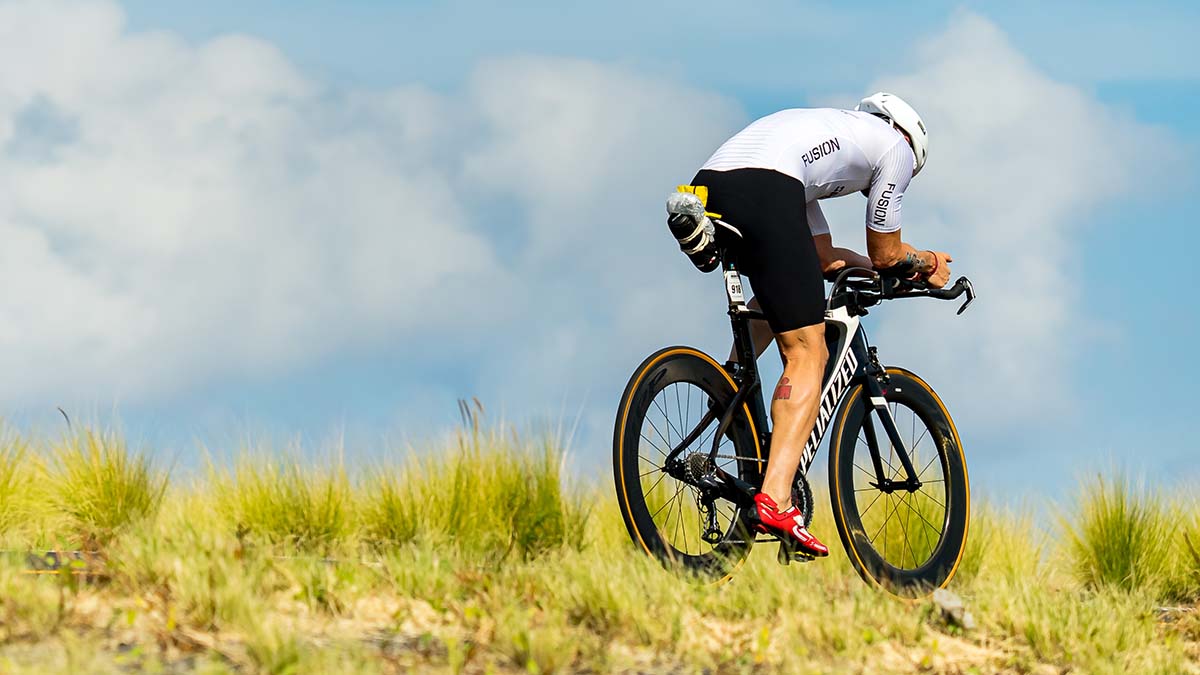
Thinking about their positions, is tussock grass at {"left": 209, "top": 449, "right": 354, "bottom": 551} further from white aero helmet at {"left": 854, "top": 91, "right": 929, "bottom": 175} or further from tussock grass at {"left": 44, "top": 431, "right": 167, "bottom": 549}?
white aero helmet at {"left": 854, "top": 91, "right": 929, "bottom": 175}

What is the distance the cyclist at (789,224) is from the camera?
19.7 ft

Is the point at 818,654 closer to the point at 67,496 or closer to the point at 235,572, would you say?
the point at 235,572

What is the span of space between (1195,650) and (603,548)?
3054 mm

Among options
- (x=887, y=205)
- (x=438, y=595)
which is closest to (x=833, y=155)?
(x=887, y=205)

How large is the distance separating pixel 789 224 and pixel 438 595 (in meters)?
2.35

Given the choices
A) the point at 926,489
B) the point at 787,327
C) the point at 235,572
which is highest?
the point at 787,327

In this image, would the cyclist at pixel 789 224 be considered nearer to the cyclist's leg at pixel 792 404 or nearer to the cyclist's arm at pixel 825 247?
the cyclist's leg at pixel 792 404

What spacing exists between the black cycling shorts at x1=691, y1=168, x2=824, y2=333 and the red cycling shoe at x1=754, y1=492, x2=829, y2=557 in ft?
2.65

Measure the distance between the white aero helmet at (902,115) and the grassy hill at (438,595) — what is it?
2262 millimetres

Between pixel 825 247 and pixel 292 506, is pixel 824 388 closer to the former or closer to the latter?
pixel 825 247

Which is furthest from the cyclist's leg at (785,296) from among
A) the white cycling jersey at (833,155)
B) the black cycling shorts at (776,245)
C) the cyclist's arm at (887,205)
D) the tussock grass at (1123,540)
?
the tussock grass at (1123,540)

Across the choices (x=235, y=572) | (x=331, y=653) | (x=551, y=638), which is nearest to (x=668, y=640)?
(x=551, y=638)

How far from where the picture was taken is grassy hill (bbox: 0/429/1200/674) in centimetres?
440

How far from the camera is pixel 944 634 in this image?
18.4 ft
